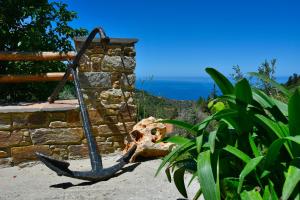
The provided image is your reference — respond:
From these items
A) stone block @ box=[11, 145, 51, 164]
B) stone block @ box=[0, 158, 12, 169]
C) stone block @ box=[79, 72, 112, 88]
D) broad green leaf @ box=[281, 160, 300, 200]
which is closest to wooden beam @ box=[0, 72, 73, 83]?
stone block @ box=[79, 72, 112, 88]

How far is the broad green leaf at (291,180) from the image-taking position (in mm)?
1666

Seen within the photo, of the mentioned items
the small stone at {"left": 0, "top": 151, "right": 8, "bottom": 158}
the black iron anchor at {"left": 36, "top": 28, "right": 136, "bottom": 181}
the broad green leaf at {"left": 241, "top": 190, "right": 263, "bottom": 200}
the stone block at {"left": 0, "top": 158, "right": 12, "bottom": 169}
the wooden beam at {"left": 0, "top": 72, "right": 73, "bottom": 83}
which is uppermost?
the wooden beam at {"left": 0, "top": 72, "right": 73, "bottom": 83}

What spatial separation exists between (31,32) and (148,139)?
7.31 ft

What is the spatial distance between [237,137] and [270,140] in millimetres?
166

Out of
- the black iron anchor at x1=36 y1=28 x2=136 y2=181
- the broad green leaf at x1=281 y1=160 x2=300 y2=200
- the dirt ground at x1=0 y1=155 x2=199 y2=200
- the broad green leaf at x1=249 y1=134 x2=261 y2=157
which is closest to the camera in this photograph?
the broad green leaf at x1=281 y1=160 x2=300 y2=200

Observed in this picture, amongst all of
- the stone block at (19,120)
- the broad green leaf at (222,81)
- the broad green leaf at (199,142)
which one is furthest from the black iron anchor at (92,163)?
the broad green leaf at (199,142)

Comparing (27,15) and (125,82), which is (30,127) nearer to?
(125,82)

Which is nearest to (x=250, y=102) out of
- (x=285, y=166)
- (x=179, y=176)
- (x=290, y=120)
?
(x=290, y=120)

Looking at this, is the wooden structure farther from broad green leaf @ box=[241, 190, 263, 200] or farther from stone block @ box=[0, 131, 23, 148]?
broad green leaf @ box=[241, 190, 263, 200]

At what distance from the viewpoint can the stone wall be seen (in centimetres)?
432

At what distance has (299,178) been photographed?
1699mm

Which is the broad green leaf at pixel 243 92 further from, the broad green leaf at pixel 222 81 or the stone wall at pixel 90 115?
the stone wall at pixel 90 115

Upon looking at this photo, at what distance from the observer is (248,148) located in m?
2.04

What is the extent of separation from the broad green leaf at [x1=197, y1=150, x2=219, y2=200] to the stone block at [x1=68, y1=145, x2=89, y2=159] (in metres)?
2.87
